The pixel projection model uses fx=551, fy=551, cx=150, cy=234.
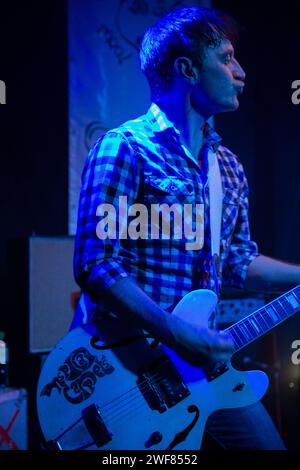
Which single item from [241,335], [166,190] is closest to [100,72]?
[166,190]

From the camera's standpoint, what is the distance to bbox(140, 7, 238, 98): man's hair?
162cm

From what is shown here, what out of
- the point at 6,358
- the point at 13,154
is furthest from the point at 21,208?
the point at 6,358

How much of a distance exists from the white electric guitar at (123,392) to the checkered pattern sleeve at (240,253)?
362 mm

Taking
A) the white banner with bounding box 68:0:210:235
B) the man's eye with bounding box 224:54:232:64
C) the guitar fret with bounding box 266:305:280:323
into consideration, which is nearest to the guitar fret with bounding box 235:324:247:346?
the guitar fret with bounding box 266:305:280:323

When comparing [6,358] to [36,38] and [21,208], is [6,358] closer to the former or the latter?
[21,208]

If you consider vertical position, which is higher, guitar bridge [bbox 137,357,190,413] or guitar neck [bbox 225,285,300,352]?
guitar neck [bbox 225,285,300,352]

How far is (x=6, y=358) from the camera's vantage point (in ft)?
8.72

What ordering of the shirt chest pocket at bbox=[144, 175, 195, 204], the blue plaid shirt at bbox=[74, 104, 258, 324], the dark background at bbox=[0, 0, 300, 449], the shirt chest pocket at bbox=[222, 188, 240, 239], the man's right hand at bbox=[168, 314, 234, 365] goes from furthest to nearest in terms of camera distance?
1. the dark background at bbox=[0, 0, 300, 449]
2. the shirt chest pocket at bbox=[222, 188, 240, 239]
3. the shirt chest pocket at bbox=[144, 175, 195, 204]
4. the blue plaid shirt at bbox=[74, 104, 258, 324]
5. the man's right hand at bbox=[168, 314, 234, 365]

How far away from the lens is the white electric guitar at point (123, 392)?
137 cm

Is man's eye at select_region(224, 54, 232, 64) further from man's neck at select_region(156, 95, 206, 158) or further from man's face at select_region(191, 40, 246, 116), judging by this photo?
man's neck at select_region(156, 95, 206, 158)

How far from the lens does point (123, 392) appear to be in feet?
4.57

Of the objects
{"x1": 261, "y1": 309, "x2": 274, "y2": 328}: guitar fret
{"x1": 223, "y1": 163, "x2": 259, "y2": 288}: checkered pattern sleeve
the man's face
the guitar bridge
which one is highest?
the man's face

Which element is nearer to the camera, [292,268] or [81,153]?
[292,268]

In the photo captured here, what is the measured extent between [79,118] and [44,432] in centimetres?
206
